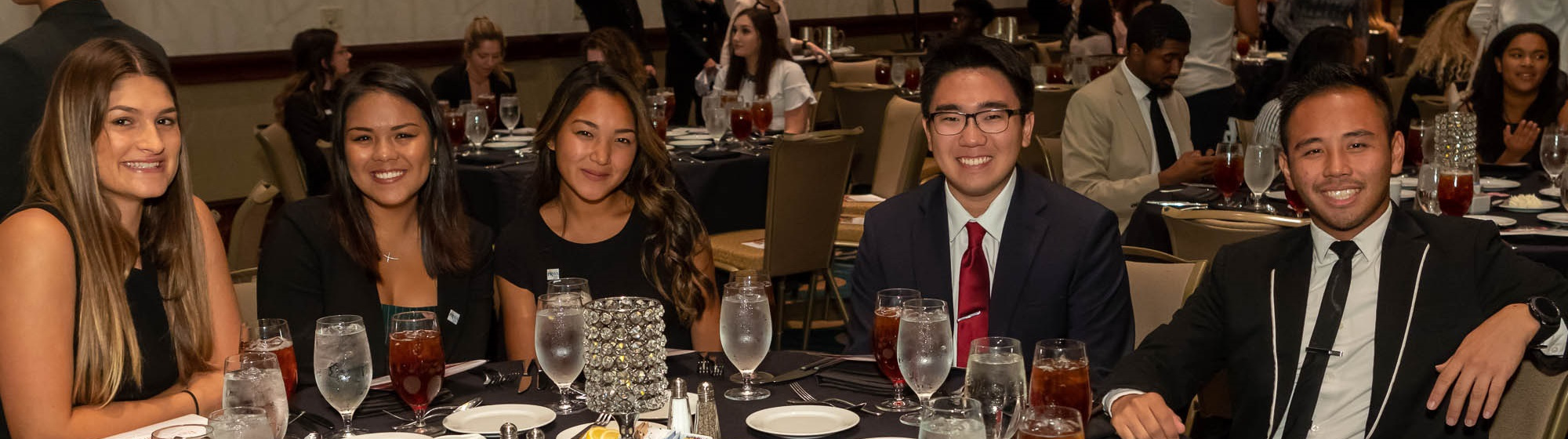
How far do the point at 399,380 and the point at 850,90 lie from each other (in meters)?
5.76

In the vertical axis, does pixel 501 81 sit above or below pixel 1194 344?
above

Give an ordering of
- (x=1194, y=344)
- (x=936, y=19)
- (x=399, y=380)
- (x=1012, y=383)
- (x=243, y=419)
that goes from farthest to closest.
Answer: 1. (x=936, y=19)
2. (x=1194, y=344)
3. (x=399, y=380)
4. (x=1012, y=383)
5. (x=243, y=419)

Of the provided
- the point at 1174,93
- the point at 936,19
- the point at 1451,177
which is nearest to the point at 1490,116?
the point at 1174,93

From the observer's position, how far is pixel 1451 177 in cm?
352

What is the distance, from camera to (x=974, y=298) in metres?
2.50

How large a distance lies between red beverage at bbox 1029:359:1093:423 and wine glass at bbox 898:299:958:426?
0.15 meters

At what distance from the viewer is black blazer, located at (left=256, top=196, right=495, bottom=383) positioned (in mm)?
2672

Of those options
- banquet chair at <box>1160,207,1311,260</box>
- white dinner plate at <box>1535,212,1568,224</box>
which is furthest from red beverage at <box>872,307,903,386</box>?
white dinner plate at <box>1535,212,1568,224</box>

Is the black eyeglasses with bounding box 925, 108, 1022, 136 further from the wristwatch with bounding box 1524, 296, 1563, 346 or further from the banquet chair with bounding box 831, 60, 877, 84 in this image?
the banquet chair with bounding box 831, 60, 877, 84

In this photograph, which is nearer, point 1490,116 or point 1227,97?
point 1490,116

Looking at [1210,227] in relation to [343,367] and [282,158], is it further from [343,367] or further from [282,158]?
[282,158]

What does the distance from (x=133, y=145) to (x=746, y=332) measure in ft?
3.37

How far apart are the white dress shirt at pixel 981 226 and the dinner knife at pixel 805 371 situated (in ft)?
1.20

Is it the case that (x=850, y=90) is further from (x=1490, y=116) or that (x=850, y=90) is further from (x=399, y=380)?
(x=399, y=380)
